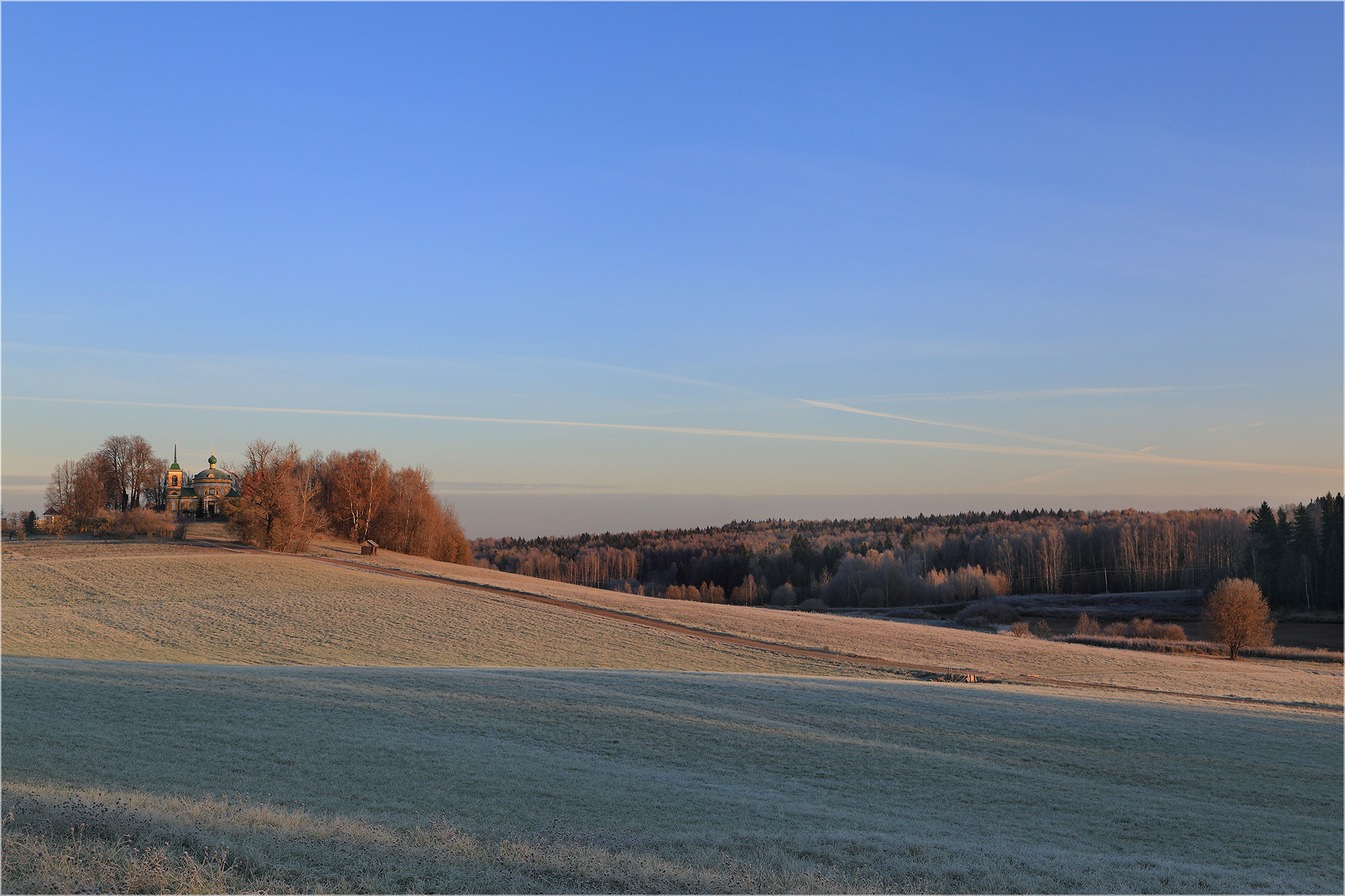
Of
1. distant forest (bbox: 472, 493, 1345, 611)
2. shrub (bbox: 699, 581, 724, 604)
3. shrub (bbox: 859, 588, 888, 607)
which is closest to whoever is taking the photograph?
distant forest (bbox: 472, 493, 1345, 611)

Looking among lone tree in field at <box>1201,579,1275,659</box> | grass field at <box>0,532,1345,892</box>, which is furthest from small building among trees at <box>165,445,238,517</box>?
lone tree in field at <box>1201,579,1275,659</box>

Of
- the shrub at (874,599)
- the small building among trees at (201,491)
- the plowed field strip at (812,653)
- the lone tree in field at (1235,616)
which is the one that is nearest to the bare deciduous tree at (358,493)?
the small building among trees at (201,491)

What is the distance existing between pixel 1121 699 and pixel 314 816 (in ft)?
81.3

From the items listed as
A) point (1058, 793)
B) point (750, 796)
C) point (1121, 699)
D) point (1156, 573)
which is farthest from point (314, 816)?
point (1156, 573)

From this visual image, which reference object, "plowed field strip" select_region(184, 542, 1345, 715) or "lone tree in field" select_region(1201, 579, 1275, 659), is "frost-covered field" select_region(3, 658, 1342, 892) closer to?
"plowed field strip" select_region(184, 542, 1345, 715)

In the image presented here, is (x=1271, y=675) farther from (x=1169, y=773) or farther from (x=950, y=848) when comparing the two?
(x=950, y=848)

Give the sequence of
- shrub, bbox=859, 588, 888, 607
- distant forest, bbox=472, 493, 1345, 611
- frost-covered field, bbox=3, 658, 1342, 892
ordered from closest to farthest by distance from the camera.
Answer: frost-covered field, bbox=3, 658, 1342, 892 < distant forest, bbox=472, 493, 1345, 611 < shrub, bbox=859, 588, 888, 607

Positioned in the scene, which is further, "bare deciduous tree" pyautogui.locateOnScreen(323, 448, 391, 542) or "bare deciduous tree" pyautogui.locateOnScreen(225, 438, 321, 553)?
"bare deciduous tree" pyautogui.locateOnScreen(323, 448, 391, 542)

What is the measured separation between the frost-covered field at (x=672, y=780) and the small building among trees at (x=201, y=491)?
6635 cm

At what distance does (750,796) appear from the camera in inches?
557

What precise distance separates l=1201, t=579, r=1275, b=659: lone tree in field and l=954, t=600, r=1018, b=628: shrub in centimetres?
3187

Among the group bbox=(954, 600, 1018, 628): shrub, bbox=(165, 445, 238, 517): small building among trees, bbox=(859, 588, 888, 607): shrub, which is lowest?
bbox=(859, 588, 888, 607): shrub

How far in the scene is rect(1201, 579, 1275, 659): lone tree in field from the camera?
182ft

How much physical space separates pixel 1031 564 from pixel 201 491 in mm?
112278
